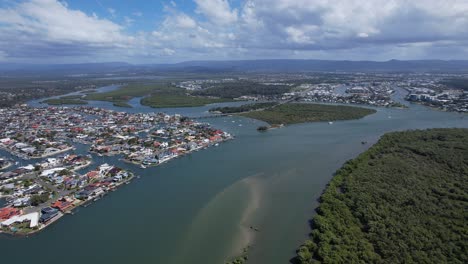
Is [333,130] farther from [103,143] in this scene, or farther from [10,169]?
[10,169]

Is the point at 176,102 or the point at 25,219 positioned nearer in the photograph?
the point at 25,219

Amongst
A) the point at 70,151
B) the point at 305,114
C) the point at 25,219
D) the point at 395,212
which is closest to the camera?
the point at 395,212

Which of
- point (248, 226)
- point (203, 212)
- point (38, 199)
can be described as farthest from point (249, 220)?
point (38, 199)

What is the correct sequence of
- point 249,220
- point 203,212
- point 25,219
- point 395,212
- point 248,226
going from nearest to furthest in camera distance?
point 395,212
point 248,226
point 25,219
point 249,220
point 203,212

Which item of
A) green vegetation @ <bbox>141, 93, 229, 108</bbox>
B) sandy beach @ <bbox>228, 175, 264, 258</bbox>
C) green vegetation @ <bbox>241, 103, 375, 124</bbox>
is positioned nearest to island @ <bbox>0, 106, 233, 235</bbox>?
sandy beach @ <bbox>228, 175, 264, 258</bbox>

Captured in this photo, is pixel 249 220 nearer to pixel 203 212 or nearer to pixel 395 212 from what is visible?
pixel 203 212

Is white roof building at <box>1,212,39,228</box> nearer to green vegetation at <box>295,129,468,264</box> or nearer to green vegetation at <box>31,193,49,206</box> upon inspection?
green vegetation at <box>31,193,49,206</box>
